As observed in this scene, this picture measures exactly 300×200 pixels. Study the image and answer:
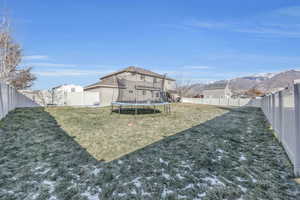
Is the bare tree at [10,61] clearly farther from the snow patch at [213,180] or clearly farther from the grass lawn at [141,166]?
the snow patch at [213,180]

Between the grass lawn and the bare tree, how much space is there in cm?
1198

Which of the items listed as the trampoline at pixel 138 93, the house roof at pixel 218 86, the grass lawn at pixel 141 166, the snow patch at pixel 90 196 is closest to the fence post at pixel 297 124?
the grass lawn at pixel 141 166

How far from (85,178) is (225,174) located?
199 centimetres

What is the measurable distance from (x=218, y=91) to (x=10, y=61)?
35.9 m

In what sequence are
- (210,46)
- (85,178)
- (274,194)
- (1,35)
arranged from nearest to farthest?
1. (274,194)
2. (85,178)
3. (1,35)
4. (210,46)

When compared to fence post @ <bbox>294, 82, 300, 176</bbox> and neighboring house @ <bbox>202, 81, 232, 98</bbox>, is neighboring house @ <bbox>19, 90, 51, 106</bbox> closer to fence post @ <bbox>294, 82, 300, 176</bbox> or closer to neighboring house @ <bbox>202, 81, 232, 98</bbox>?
fence post @ <bbox>294, 82, 300, 176</bbox>

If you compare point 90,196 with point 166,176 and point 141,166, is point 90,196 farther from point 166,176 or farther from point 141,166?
point 166,176

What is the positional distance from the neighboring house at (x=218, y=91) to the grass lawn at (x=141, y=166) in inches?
1309

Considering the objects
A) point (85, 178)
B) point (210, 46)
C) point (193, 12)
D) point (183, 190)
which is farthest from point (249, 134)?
point (210, 46)

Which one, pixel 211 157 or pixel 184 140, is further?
pixel 184 140

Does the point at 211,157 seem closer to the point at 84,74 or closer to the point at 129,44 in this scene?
the point at 129,44

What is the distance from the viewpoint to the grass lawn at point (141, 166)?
5.90 feet

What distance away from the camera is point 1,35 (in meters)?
11.8

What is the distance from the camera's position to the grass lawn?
1.80 metres
